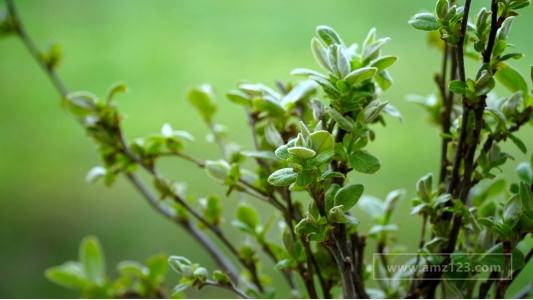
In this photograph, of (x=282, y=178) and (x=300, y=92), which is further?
(x=300, y=92)

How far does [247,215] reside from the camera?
61 cm

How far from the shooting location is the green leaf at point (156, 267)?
0.67 metres

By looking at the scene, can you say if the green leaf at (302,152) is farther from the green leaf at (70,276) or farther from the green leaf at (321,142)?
the green leaf at (70,276)

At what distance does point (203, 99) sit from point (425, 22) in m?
0.32

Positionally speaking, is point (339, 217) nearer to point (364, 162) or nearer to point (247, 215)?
point (364, 162)

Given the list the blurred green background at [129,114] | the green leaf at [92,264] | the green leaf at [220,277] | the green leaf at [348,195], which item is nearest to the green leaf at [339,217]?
the green leaf at [348,195]

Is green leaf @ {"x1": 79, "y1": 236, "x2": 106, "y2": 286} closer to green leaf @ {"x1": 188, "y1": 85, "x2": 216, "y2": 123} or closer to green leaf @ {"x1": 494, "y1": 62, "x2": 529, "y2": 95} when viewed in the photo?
green leaf @ {"x1": 188, "y1": 85, "x2": 216, "y2": 123}

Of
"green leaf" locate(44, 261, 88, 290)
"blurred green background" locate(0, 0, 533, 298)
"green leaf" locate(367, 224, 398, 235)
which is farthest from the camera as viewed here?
"blurred green background" locate(0, 0, 533, 298)

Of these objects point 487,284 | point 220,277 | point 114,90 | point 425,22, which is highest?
point 114,90

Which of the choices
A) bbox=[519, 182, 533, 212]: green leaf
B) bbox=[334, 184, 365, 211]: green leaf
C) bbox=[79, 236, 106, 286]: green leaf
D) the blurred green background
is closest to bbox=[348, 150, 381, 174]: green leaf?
bbox=[334, 184, 365, 211]: green leaf

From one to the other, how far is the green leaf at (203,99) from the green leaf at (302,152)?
0.30 metres

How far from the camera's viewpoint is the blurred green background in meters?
0.99

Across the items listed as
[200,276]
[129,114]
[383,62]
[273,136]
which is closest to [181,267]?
[200,276]

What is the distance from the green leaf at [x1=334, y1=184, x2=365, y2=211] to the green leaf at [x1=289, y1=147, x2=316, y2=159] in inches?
2.3
